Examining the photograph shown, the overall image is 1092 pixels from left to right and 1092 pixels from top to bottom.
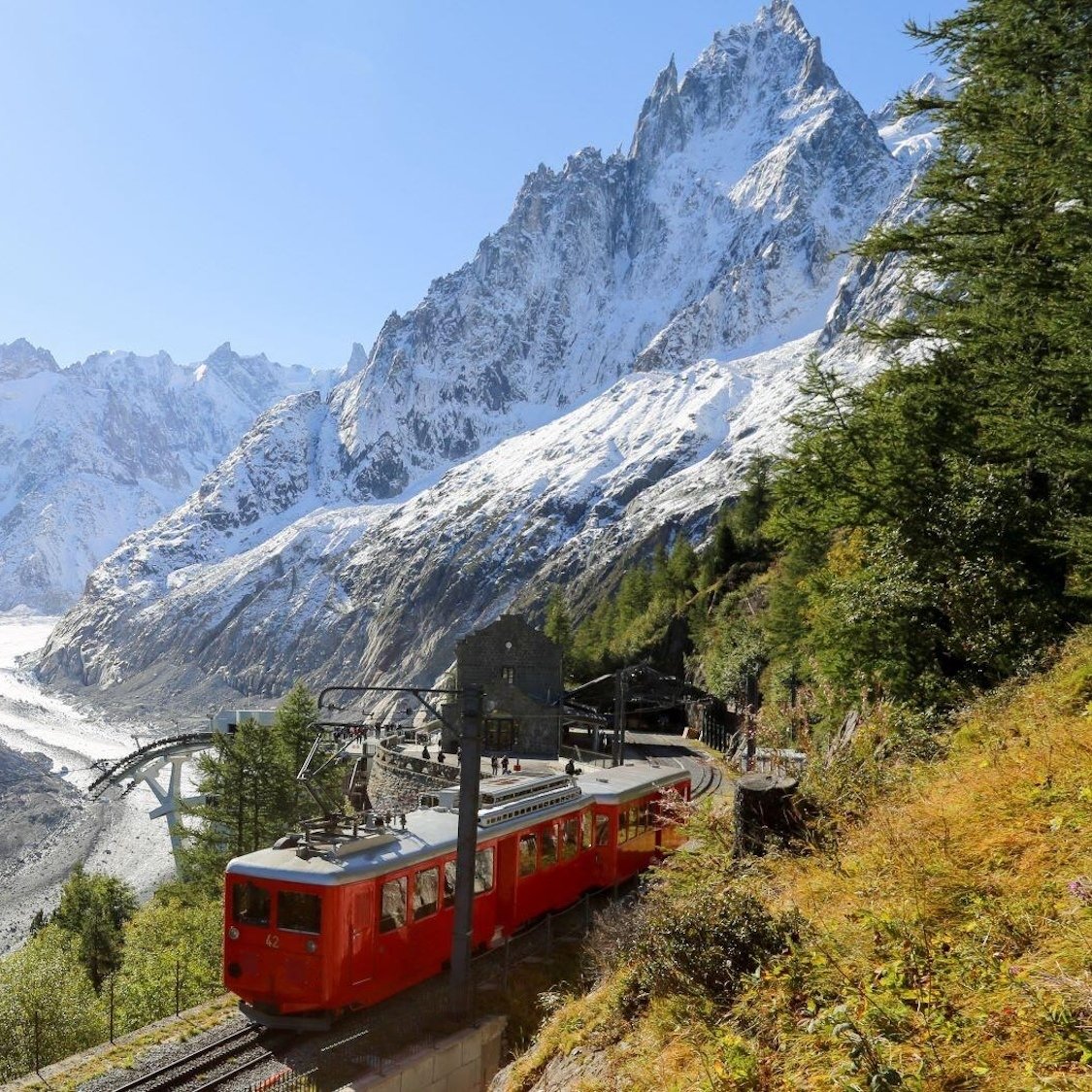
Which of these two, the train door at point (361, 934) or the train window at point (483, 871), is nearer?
the train door at point (361, 934)

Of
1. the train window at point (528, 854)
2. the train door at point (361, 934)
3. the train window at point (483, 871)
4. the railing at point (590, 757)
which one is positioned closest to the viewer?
the train door at point (361, 934)

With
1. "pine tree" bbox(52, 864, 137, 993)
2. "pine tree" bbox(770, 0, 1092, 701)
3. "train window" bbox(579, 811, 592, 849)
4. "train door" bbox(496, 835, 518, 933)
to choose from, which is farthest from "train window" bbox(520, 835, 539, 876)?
"pine tree" bbox(52, 864, 137, 993)

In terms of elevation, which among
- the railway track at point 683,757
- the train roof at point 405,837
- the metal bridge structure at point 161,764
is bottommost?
the metal bridge structure at point 161,764

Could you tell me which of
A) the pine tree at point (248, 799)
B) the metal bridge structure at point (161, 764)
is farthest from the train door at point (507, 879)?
the metal bridge structure at point (161, 764)

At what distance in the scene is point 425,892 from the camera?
15.9m

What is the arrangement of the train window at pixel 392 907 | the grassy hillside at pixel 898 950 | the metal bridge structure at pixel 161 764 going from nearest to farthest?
the grassy hillside at pixel 898 950 < the train window at pixel 392 907 < the metal bridge structure at pixel 161 764

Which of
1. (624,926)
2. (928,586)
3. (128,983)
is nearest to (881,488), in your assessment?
(928,586)

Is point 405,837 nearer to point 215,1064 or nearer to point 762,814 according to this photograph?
point 215,1064

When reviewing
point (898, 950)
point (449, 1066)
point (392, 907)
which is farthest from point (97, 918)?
point (898, 950)

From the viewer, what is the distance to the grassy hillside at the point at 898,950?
5508 mm

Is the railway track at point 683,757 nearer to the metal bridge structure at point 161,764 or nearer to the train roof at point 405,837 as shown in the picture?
the train roof at point 405,837

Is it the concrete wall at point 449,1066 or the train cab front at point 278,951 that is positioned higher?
the train cab front at point 278,951

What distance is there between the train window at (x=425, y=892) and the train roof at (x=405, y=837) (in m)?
0.33

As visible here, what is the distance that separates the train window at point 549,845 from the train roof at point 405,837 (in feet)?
1.02
